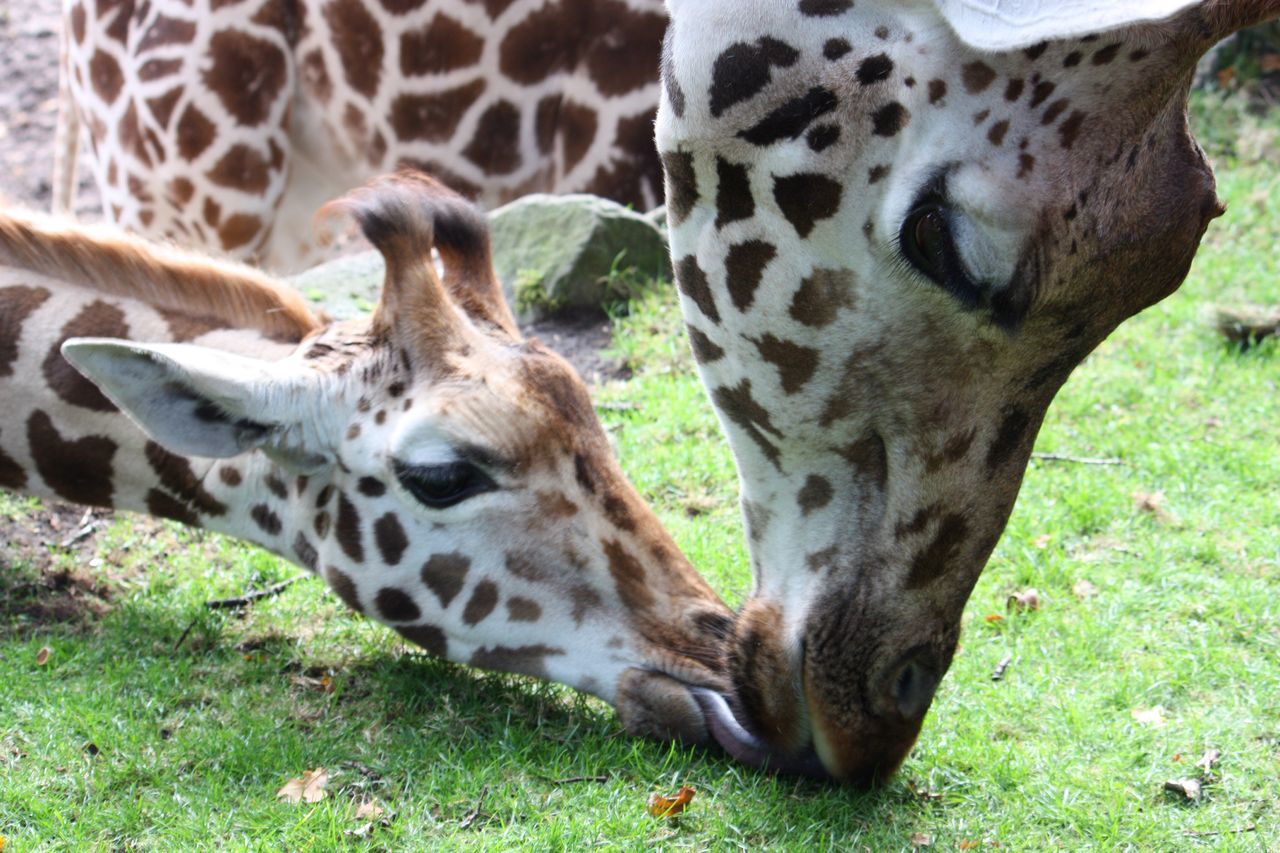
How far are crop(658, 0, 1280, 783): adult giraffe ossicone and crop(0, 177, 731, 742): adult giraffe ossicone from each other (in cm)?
56

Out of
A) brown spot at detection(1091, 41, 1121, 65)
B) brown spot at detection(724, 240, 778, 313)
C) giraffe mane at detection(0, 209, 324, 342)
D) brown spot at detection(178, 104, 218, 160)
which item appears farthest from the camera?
brown spot at detection(178, 104, 218, 160)

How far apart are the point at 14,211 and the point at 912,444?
3.18 m

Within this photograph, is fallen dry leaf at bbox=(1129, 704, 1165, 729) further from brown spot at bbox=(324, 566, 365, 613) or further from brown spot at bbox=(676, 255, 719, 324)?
brown spot at bbox=(324, 566, 365, 613)

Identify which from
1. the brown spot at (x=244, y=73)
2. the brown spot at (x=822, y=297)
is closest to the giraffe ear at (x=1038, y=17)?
A: the brown spot at (x=822, y=297)

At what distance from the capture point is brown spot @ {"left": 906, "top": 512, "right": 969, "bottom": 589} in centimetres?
288

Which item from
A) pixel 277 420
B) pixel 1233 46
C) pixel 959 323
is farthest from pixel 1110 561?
pixel 1233 46

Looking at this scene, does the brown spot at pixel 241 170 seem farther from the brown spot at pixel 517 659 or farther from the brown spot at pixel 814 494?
the brown spot at pixel 814 494

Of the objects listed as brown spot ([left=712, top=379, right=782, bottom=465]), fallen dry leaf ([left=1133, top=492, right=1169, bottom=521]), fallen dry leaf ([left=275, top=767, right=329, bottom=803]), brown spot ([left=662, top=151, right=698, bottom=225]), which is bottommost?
fallen dry leaf ([left=275, top=767, right=329, bottom=803])

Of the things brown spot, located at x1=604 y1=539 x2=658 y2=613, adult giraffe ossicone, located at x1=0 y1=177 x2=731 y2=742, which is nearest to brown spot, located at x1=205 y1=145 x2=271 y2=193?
adult giraffe ossicone, located at x1=0 y1=177 x2=731 y2=742

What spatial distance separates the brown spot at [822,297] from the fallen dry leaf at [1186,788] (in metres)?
1.66

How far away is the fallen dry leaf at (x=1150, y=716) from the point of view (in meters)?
3.83

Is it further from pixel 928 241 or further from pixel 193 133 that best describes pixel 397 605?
pixel 193 133

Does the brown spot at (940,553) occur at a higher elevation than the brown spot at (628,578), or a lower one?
higher

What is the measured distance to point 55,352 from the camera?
4.21 metres
